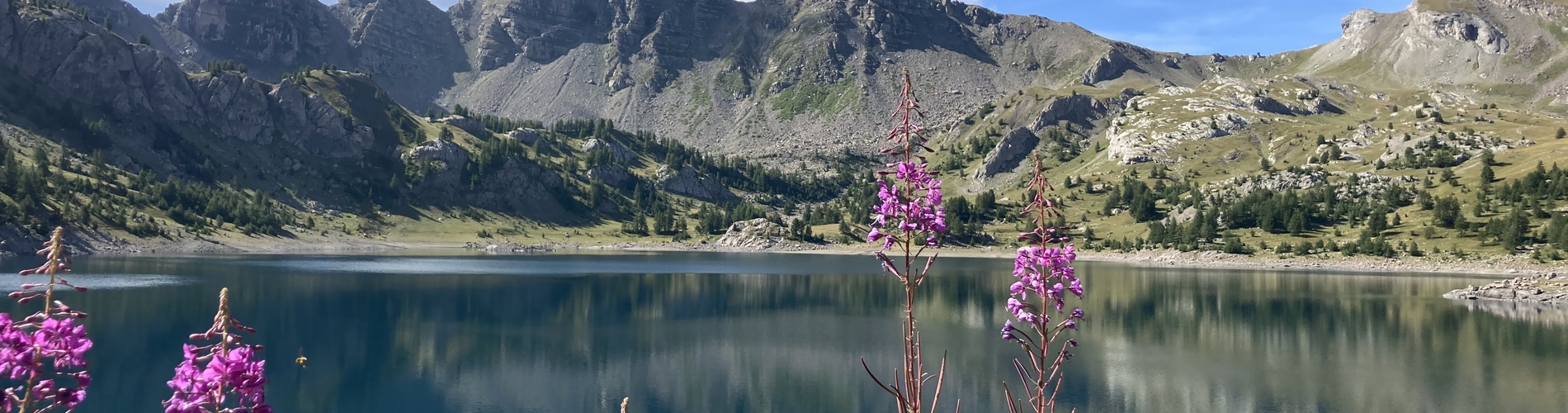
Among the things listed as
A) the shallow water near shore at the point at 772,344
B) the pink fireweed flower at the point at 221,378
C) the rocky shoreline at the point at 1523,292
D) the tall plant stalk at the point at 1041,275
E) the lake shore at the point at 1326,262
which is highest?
the tall plant stalk at the point at 1041,275

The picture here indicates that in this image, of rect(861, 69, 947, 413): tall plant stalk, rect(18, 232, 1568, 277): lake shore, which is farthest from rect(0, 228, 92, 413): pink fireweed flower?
rect(18, 232, 1568, 277): lake shore

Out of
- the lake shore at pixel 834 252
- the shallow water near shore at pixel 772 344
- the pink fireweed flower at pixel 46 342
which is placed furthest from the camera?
the lake shore at pixel 834 252

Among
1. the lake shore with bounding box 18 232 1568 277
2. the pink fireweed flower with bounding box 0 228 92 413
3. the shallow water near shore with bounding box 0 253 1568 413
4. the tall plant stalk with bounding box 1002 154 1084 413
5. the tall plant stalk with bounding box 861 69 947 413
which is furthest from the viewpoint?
the lake shore with bounding box 18 232 1568 277

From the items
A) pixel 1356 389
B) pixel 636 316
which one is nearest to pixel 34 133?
pixel 636 316

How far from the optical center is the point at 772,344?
184 ft

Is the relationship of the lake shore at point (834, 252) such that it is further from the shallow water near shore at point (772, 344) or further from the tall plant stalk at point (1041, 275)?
the tall plant stalk at point (1041, 275)

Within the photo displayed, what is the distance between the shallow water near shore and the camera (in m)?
41.2

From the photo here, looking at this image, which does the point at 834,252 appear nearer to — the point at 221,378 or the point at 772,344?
the point at 772,344

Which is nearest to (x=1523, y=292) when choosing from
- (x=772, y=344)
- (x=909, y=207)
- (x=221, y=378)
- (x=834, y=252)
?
(x=772, y=344)

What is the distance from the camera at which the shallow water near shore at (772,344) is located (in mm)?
41250

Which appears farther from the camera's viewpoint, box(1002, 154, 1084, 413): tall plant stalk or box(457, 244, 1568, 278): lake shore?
box(457, 244, 1568, 278): lake shore

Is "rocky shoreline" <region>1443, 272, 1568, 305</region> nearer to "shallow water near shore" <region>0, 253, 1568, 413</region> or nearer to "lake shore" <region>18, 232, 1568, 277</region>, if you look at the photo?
"shallow water near shore" <region>0, 253, 1568, 413</region>

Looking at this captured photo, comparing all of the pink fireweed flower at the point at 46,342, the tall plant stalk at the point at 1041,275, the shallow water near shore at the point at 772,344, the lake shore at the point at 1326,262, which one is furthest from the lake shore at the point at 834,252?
the pink fireweed flower at the point at 46,342

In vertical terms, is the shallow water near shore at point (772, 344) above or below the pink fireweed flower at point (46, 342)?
below
